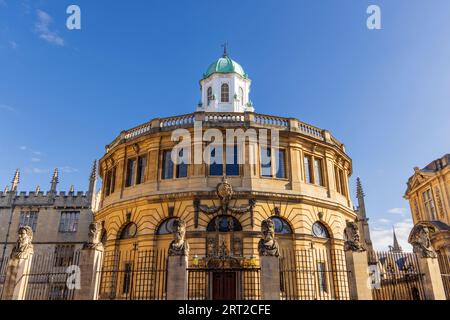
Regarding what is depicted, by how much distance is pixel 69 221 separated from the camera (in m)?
39.7

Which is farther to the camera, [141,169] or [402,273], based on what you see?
[141,169]

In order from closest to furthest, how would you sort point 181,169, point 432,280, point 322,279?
point 432,280 < point 322,279 < point 181,169

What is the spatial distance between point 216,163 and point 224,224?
4.25 metres

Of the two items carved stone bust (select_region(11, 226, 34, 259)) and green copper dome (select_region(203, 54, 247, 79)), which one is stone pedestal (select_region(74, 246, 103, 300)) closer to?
carved stone bust (select_region(11, 226, 34, 259))

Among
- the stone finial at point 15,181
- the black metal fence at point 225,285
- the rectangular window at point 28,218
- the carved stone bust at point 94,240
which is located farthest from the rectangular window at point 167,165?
the stone finial at point 15,181

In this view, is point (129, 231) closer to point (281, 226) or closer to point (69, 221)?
point (281, 226)

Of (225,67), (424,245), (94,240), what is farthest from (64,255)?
(424,245)

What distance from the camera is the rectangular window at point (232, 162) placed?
75.8ft

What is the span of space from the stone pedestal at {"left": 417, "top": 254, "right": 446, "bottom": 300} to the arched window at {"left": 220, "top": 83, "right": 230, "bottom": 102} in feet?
107

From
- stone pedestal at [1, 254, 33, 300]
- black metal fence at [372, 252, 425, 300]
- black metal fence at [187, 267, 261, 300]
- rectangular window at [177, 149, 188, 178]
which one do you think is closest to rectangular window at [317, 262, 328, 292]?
black metal fence at [372, 252, 425, 300]

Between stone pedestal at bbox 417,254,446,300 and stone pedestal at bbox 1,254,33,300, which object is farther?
stone pedestal at bbox 417,254,446,300

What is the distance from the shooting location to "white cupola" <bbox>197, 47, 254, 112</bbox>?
43.6 metres
